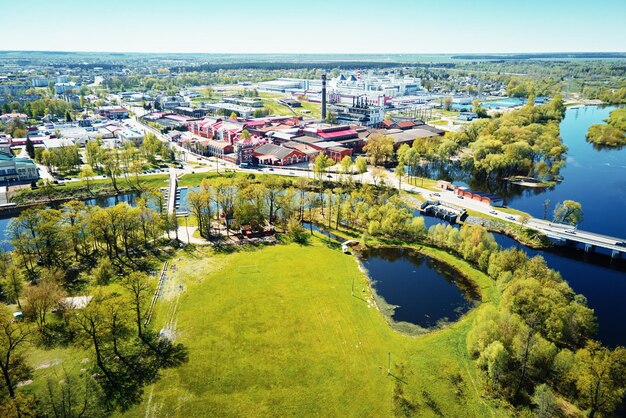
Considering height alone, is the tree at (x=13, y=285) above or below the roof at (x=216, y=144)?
below

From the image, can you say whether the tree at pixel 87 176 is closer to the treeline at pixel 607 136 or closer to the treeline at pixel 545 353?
the treeline at pixel 545 353

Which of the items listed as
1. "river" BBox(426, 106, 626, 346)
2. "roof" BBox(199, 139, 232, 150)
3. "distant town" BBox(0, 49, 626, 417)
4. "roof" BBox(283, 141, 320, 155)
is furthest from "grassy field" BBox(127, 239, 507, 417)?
"roof" BBox(199, 139, 232, 150)

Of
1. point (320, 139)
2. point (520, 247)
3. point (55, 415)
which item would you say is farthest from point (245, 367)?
point (320, 139)

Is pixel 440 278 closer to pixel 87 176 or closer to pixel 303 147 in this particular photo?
pixel 303 147

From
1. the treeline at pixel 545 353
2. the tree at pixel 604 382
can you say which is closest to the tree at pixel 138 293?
the treeline at pixel 545 353

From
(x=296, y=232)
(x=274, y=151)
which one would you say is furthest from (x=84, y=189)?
(x=296, y=232)

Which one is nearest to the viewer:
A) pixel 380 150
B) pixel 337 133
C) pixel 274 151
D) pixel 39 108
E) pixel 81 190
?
pixel 81 190
